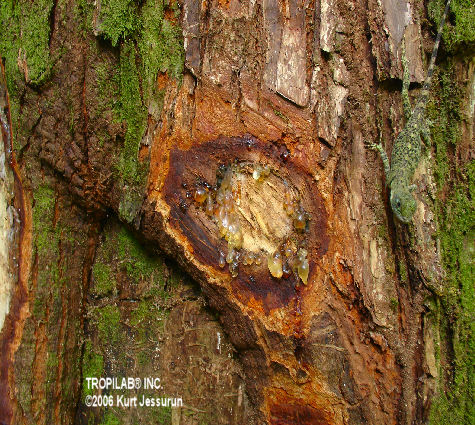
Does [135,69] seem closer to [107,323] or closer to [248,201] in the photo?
[248,201]

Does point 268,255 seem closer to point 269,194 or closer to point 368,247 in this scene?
point 269,194

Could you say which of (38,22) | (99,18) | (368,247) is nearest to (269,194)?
(368,247)

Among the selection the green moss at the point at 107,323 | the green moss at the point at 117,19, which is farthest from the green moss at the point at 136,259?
the green moss at the point at 117,19

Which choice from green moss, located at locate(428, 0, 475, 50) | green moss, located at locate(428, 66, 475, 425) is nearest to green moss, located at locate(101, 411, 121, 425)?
green moss, located at locate(428, 66, 475, 425)

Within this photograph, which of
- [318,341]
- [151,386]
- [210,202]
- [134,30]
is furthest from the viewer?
[151,386]

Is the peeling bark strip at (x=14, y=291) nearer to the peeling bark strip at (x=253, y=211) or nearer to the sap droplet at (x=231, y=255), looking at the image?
the peeling bark strip at (x=253, y=211)

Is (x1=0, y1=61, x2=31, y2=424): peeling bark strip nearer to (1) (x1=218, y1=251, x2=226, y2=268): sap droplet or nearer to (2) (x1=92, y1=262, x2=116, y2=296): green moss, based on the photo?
(2) (x1=92, y1=262, x2=116, y2=296): green moss

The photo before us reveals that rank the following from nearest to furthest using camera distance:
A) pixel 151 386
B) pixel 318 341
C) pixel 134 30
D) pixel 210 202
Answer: pixel 318 341 < pixel 210 202 < pixel 134 30 < pixel 151 386

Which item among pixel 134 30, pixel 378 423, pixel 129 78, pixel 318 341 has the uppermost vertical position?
pixel 134 30
